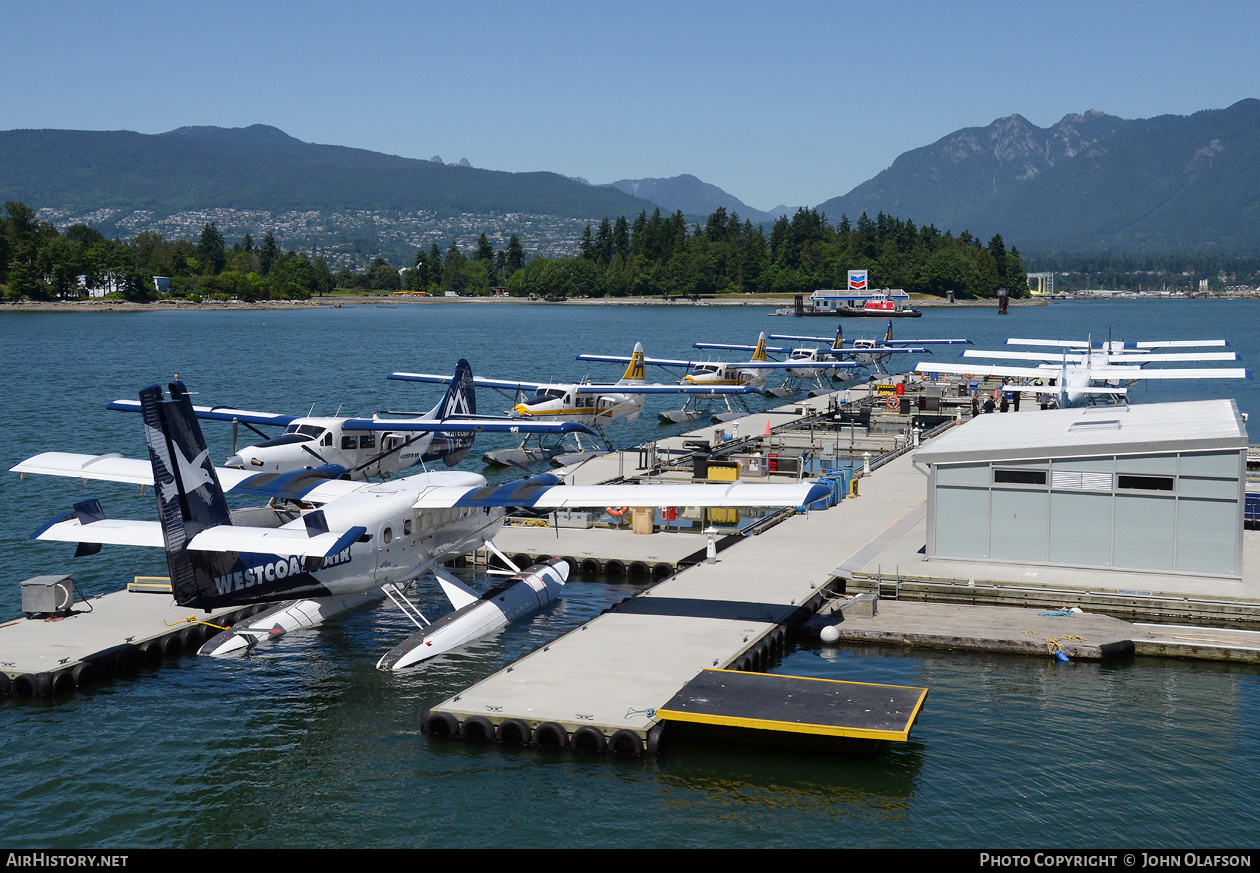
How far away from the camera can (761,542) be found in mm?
26000

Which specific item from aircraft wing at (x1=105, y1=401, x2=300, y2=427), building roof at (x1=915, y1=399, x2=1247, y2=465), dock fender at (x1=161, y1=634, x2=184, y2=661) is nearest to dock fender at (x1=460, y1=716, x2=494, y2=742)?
dock fender at (x1=161, y1=634, x2=184, y2=661)

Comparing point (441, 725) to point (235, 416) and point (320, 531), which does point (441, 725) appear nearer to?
point (320, 531)

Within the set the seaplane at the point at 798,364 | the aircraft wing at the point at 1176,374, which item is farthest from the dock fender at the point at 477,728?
the seaplane at the point at 798,364

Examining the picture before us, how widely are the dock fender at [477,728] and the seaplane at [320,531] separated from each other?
10.6ft

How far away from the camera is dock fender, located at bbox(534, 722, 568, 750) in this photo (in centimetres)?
1508

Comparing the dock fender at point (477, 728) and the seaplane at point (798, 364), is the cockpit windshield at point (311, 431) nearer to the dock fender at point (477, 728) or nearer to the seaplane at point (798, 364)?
the dock fender at point (477, 728)

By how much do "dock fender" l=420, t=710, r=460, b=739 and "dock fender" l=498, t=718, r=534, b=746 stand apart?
27.5 inches

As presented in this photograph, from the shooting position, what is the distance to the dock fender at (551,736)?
49.5ft

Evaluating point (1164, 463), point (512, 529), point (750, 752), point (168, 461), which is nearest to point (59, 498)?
point (512, 529)

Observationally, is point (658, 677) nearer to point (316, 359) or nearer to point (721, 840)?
point (721, 840)

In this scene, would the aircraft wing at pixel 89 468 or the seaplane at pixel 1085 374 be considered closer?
the aircraft wing at pixel 89 468

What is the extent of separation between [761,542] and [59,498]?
2224cm

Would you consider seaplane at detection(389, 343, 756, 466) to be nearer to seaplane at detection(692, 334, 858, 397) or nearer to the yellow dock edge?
seaplane at detection(692, 334, 858, 397)

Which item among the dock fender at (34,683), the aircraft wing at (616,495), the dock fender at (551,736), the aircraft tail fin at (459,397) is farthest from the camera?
the aircraft tail fin at (459,397)
